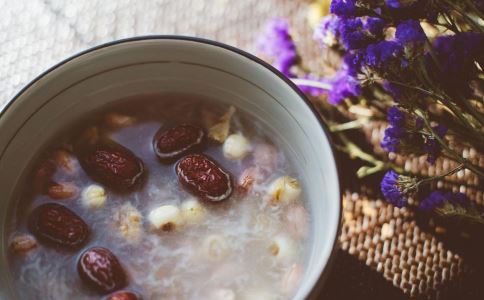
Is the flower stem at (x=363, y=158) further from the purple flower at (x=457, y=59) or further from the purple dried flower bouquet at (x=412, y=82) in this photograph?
the purple flower at (x=457, y=59)

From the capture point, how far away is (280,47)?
964 millimetres

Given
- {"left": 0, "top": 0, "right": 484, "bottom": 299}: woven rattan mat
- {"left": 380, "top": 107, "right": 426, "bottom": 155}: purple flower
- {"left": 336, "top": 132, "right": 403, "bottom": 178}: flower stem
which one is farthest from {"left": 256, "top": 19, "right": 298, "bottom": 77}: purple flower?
{"left": 380, "top": 107, "right": 426, "bottom": 155}: purple flower

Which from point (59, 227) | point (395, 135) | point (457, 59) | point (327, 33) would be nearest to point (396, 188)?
point (395, 135)

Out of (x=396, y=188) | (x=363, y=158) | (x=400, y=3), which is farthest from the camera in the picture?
(x=363, y=158)

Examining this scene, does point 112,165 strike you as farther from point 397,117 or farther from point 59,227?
point 397,117

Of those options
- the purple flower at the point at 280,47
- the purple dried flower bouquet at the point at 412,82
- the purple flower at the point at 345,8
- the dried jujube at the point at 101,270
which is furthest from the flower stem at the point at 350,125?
the dried jujube at the point at 101,270

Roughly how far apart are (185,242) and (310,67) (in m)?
0.38

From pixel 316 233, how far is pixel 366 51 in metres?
0.22

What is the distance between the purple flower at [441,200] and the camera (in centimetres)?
80

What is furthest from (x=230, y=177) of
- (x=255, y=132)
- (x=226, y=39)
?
(x=226, y=39)

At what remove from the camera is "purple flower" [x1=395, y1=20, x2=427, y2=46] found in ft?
2.23

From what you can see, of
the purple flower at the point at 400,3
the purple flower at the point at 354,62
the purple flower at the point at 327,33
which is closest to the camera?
the purple flower at the point at 400,3

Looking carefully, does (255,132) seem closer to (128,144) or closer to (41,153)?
(128,144)

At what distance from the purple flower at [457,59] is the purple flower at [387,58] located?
57mm
